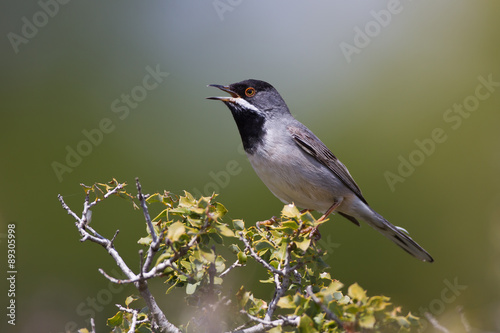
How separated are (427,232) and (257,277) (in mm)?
2102

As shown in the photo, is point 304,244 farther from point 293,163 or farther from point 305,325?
point 293,163

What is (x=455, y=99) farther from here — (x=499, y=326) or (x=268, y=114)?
(x=499, y=326)

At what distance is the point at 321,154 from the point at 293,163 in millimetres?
443

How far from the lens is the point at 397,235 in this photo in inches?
192

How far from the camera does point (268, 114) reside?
5.11 meters

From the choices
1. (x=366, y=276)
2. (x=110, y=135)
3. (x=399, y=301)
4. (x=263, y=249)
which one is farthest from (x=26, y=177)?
(x=399, y=301)

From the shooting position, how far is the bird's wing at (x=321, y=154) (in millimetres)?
4941

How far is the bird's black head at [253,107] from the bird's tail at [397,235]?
1.41 m

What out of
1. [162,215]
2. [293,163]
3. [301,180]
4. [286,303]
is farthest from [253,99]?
[286,303]

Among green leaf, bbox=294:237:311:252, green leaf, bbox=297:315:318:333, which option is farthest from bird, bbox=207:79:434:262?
green leaf, bbox=297:315:318:333

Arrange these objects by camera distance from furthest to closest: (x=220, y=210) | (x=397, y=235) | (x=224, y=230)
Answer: (x=397, y=235) < (x=220, y=210) < (x=224, y=230)

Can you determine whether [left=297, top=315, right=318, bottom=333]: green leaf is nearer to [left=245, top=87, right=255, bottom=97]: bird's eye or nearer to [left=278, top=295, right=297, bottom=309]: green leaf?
[left=278, top=295, right=297, bottom=309]: green leaf

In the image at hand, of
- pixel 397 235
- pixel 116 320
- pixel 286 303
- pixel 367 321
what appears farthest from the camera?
pixel 397 235

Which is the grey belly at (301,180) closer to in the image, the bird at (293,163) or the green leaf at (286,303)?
the bird at (293,163)
